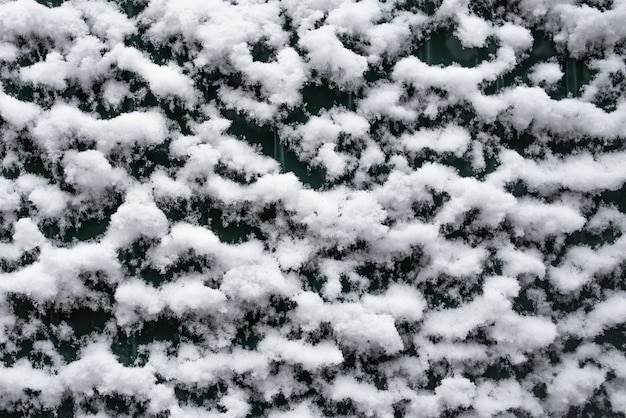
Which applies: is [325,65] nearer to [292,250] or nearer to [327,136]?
[327,136]

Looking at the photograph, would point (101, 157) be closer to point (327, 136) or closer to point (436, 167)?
point (327, 136)

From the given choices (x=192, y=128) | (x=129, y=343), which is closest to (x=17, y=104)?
(x=192, y=128)

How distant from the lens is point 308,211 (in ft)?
3.24

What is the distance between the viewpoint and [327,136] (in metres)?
1.01

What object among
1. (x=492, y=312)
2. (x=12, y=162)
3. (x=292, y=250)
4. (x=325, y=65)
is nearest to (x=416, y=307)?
(x=492, y=312)

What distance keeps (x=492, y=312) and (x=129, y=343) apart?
0.63 meters

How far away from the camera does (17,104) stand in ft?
3.26

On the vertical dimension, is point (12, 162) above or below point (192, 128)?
below

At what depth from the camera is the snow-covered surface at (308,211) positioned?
0.99 metres

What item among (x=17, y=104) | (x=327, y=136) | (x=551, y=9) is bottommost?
(x=17, y=104)

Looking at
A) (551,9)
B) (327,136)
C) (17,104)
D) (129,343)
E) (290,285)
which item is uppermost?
(551,9)

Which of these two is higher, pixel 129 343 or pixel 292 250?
pixel 292 250

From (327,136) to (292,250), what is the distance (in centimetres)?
21

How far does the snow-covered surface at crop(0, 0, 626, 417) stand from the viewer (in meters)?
0.99
